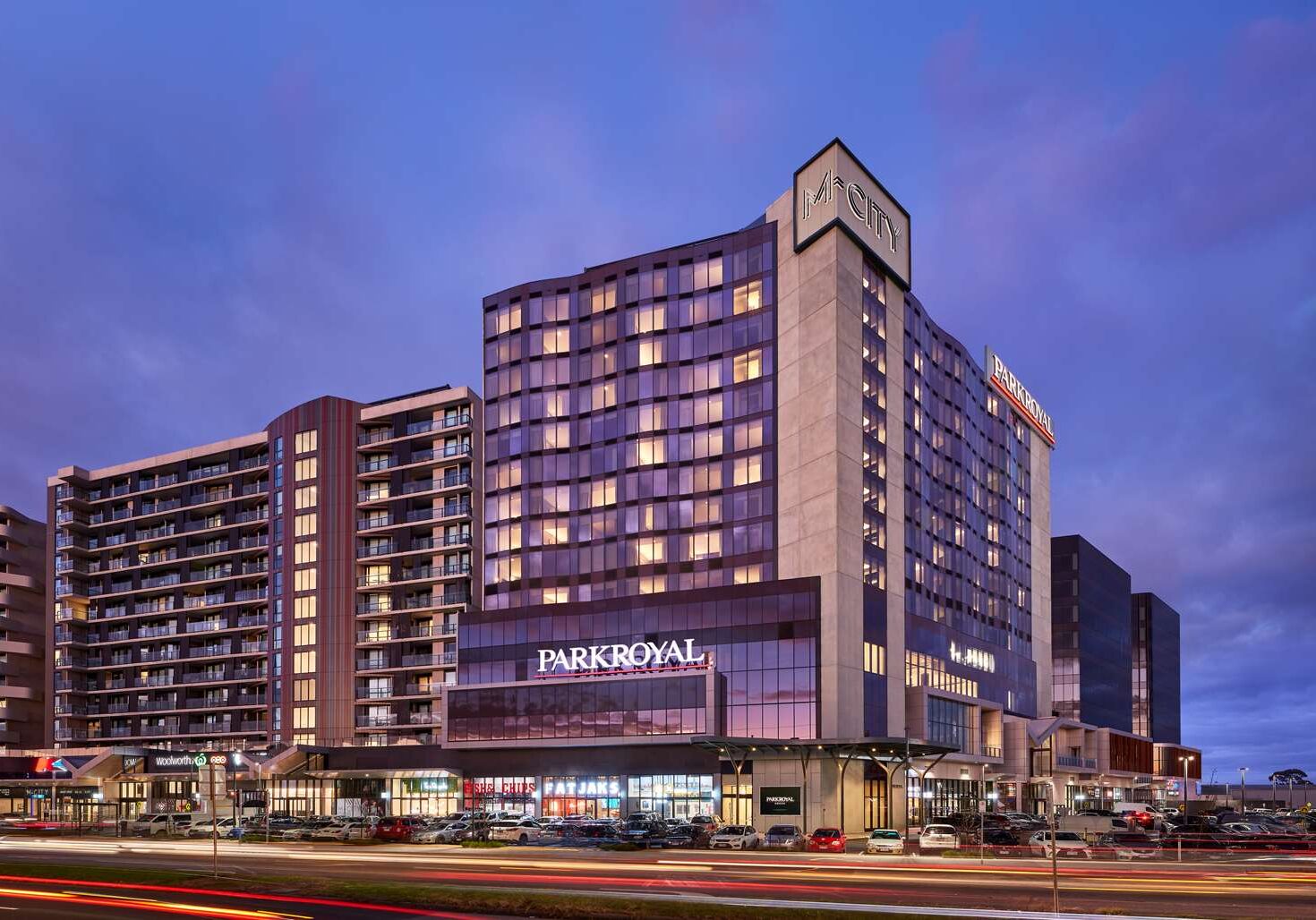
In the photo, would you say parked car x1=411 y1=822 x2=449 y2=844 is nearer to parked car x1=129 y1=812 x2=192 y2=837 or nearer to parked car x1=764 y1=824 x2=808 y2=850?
parked car x1=764 y1=824 x2=808 y2=850

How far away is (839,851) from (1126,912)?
1456 inches

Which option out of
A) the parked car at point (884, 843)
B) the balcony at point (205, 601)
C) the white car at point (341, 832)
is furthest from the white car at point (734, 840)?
the balcony at point (205, 601)

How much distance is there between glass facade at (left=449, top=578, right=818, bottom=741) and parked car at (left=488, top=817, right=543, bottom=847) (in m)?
20.1

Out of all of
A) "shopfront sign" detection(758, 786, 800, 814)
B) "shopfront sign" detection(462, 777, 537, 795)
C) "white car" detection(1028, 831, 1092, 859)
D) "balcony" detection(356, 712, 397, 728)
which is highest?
"white car" detection(1028, 831, 1092, 859)

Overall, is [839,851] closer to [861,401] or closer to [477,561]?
[861,401]

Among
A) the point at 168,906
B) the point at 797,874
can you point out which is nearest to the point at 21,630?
the point at 168,906

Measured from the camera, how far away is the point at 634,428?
11075 cm

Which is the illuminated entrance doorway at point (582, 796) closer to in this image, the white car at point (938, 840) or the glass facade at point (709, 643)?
the glass facade at point (709, 643)

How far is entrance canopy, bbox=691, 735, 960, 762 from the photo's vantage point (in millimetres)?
87375

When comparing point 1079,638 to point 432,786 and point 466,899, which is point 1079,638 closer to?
point 432,786

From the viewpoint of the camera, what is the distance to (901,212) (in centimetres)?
11419

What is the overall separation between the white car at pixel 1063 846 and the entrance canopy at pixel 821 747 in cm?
1960

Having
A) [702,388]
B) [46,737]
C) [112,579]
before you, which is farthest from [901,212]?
[46,737]

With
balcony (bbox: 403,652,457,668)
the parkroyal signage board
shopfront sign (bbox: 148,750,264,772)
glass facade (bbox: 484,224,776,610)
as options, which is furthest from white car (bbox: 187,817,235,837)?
the parkroyal signage board
